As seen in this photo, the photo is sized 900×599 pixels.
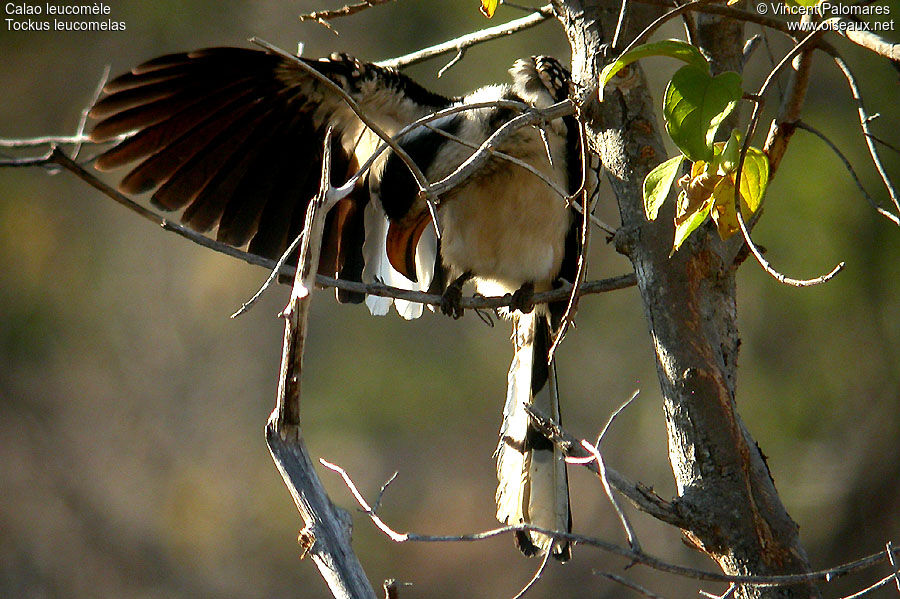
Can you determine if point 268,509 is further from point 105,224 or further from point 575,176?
point 575,176

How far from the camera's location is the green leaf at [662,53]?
108 centimetres

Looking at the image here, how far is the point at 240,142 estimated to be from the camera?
2227 mm

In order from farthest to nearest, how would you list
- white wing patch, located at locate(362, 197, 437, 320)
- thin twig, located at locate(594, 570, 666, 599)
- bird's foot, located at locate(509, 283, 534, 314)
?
white wing patch, located at locate(362, 197, 437, 320) < bird's foot, located at locate(509, 283, 534, 314) < thin twig, located at locate(594, 570, 666, 599)

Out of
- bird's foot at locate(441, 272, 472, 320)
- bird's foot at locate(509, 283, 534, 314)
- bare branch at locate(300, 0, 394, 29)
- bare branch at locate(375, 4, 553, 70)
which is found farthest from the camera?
bird's foot at locate(441, 272, 472, 320)

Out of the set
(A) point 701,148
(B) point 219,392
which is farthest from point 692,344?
(B) point 219,392

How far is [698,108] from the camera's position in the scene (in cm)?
108

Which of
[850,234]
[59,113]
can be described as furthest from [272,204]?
[59,113]

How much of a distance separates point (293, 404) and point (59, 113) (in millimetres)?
7040

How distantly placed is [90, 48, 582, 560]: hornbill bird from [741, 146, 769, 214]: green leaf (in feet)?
2.83

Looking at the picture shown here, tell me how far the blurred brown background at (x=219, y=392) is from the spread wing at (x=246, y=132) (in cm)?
367

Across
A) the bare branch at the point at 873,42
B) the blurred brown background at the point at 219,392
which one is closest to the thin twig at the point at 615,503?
the bare branch at the point at 873,42

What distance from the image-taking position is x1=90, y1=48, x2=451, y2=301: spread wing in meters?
2.02

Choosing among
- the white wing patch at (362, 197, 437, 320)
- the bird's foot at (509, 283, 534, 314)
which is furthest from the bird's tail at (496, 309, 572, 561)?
the white wing patch at (362, 197, 437, 320)

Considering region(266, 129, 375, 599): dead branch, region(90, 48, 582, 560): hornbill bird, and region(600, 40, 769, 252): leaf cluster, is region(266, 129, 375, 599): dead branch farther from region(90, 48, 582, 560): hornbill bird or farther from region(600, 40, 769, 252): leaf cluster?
region(90, 48, 582, 560): hornbill bird
